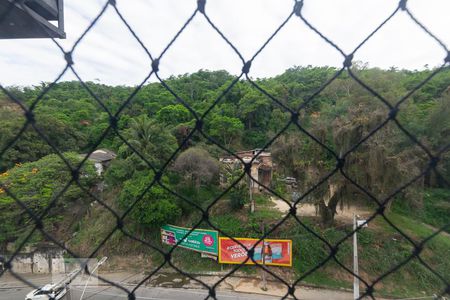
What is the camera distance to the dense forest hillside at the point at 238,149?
420 cm

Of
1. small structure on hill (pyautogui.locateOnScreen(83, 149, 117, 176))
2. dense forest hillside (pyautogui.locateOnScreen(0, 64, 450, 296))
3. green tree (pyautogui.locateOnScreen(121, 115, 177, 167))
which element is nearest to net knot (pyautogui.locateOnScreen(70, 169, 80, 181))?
dense forest hillside (pyautogui.locateOnScreen(0, 64, 450, 296))

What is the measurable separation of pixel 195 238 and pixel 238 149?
9.29 feet

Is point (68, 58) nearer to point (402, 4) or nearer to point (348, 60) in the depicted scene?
point (348, 60)

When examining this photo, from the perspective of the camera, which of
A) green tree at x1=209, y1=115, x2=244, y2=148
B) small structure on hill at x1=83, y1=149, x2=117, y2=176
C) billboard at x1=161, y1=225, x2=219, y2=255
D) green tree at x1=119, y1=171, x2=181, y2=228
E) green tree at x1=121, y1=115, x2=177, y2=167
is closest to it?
billboard at x1=161, y1=225, x2=219, y2=255

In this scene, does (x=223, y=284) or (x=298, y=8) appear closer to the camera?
(x=298, y=8)

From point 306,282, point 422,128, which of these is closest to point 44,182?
point 306,282

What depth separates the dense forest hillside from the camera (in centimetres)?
420

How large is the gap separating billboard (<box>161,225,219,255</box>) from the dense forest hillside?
0.29 metres

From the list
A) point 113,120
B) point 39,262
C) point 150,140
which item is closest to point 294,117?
point 113,120

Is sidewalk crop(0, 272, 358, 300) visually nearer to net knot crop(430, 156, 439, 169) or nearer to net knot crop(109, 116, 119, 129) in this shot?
net knot crop(430, 156, 439, 169)

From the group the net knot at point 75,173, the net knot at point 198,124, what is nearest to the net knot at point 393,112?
the net knot at point 198,124

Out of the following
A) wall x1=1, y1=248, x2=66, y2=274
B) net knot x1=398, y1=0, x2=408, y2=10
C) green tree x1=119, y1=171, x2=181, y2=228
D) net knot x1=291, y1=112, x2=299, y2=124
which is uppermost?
net knot x1=398, y1=0, x2=408, y2=10

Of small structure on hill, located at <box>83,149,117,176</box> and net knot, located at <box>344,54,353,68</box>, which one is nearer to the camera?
net knot, located at <box>344,54,353,68</box>

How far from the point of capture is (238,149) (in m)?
7.29
